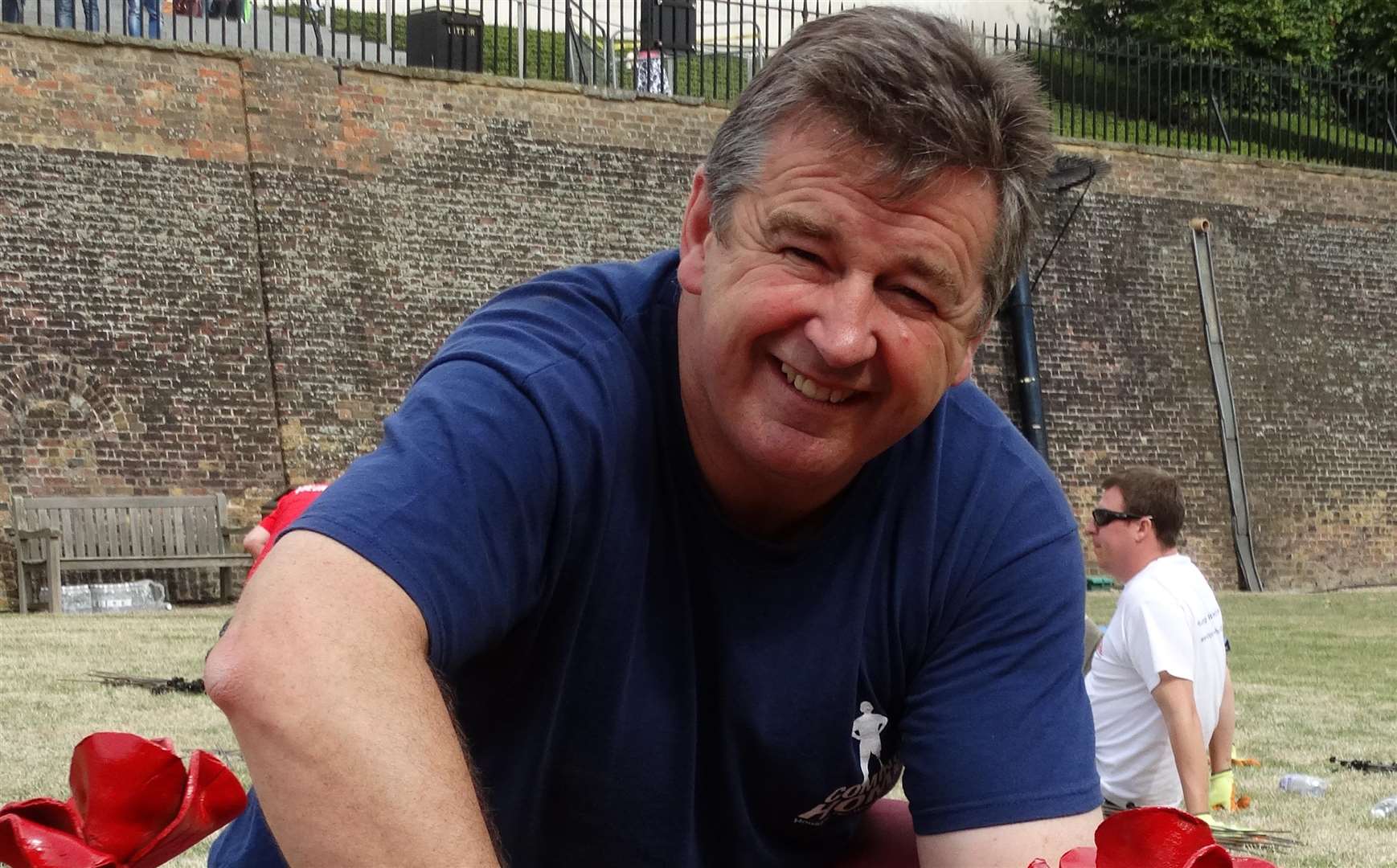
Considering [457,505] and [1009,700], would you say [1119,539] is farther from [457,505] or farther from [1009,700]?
[457,505]

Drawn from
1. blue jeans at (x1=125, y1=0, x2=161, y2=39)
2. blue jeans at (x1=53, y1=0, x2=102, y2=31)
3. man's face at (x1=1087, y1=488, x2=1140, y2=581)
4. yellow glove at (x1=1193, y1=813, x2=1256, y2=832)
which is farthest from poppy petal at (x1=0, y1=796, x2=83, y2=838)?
blue jeans at (x1=125, y1=0, x2=161, y2=39)

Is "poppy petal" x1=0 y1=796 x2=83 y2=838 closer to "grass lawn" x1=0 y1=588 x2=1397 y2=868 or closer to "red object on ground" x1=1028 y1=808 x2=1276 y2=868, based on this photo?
"red object on ground" x1=1028 y1=808 x2=1276 y2=868

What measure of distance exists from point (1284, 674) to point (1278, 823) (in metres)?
5.40

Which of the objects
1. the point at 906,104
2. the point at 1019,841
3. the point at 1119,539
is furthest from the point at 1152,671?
the point at 906,104

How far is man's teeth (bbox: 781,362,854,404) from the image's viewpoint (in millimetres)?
2002

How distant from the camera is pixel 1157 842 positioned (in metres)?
1.49

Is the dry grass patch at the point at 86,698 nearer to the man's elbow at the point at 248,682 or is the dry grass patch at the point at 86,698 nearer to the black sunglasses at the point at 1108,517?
the black sunglasses at the point at 1108,517

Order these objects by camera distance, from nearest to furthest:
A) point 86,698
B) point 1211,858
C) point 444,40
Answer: point 1211,858, point 86,698, point 444,40

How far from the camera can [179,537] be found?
51.9 ft

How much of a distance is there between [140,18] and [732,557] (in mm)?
16963

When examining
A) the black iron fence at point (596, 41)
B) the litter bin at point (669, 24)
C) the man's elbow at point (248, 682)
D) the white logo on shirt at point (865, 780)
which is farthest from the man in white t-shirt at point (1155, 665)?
the litter bin at point (669, 24)

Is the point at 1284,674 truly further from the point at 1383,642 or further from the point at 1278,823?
the point at 1278,823

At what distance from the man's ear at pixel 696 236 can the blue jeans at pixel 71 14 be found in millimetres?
16453

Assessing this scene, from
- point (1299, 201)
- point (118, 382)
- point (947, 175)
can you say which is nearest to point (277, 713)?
point (947, 175)
